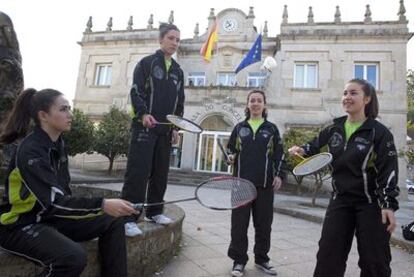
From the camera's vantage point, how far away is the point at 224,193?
3.29 m

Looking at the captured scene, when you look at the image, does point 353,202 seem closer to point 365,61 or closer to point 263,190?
point 263,190

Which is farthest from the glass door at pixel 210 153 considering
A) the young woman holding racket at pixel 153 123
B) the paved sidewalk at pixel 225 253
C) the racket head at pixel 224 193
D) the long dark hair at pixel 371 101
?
the long dark hair at pixel 371 101

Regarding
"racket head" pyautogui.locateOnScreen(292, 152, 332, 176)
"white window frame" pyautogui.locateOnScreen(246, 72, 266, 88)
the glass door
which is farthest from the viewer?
"white window frame" pyautogui.locateOnScreen(246, 72, 266, 88)

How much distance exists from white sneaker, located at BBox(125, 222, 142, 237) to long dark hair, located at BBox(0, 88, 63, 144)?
1.35 meters

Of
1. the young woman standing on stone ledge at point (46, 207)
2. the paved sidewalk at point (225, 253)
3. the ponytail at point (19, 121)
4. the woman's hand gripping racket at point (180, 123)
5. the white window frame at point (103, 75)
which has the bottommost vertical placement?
the paved sidewalk at point (225, 253)

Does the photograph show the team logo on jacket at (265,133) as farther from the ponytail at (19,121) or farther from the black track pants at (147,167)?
the ponytail at (19,121)

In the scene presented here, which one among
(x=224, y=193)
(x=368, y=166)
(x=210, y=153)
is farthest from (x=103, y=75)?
(x=368, y=166)

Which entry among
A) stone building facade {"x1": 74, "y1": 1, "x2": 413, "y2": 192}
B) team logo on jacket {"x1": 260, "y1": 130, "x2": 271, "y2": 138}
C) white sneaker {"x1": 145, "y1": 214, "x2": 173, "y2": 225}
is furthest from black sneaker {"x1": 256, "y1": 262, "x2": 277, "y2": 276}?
stone building facade {"x1": 74, "y1": 1, "x2": 413, "y2": 192}

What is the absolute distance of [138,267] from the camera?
3.64 meters

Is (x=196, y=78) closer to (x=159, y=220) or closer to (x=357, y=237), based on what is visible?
(x=159, y=220)

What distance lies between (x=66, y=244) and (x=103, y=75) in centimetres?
2701

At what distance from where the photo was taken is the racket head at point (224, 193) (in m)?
3.06

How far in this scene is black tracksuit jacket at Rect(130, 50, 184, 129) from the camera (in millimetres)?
4090

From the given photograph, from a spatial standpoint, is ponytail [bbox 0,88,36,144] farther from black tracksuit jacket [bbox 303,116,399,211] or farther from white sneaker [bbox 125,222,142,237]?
black tracksuit jacket [bbox 303,116,399,211]
